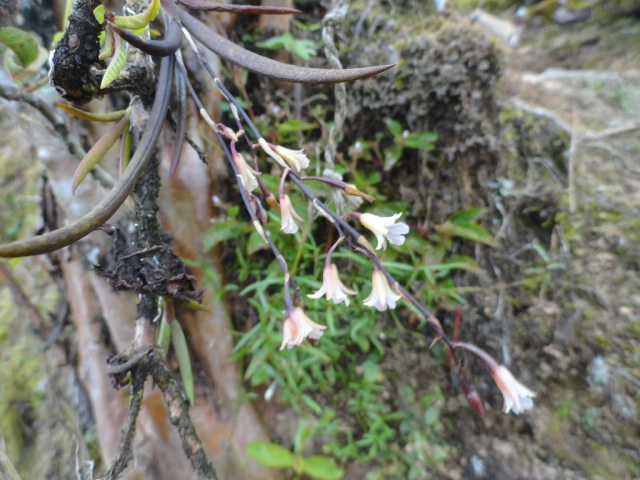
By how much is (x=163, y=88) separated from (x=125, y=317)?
89 centimetres

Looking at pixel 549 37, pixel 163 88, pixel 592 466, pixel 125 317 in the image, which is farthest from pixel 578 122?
pixel 125 317

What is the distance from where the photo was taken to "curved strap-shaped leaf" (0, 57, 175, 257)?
43 cm

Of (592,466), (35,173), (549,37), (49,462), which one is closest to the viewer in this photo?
(592,466)

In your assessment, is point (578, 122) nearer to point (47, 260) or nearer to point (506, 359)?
point (506, 359)

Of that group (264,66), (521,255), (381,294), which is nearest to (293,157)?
(264,66)

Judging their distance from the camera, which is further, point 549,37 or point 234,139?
point 549,37

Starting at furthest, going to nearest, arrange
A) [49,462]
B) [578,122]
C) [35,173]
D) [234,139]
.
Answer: [35,173]
[578,122]
[49,462]
[234,139]

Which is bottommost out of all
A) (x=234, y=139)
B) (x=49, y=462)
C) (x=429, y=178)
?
(x=49, y=462)

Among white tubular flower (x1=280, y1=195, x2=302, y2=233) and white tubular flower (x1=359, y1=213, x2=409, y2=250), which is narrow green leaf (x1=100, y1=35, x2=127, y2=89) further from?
white tubular flower (x1=359, y1=213, x2=409, y2=250)

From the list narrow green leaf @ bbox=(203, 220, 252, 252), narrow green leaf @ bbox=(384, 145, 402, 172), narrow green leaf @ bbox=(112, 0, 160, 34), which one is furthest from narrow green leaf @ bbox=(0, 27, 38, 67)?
narrow green leaf @ bbox=(384, 145, 402, 172)

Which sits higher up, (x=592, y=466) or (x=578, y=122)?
(x=578, y=122)

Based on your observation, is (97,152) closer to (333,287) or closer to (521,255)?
(333,287)

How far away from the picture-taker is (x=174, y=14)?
723mm

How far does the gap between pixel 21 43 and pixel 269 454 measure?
4.55 ft
